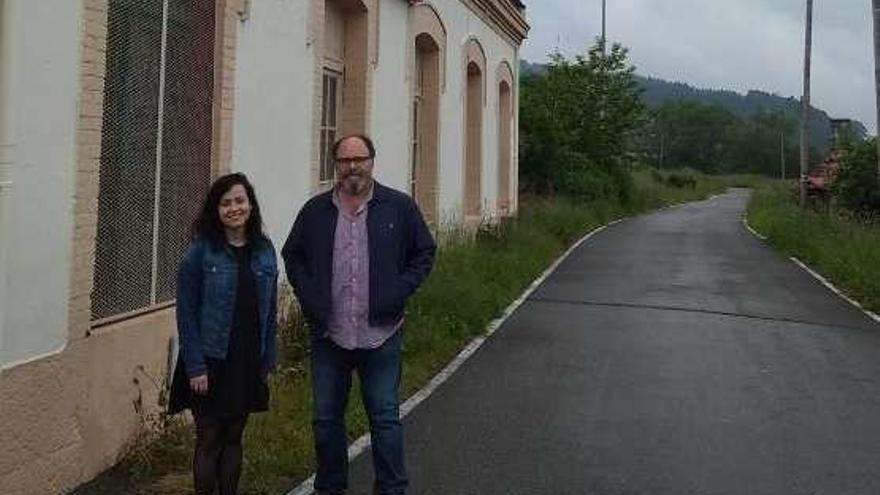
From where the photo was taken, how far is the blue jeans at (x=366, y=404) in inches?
209

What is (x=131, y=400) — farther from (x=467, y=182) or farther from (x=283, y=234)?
(x=467, y=182)

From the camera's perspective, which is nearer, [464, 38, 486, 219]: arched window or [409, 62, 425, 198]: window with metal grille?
[409, 62, 425, 198]: window with metal grille

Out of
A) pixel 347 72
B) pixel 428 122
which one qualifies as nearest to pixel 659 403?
pixel 347 72

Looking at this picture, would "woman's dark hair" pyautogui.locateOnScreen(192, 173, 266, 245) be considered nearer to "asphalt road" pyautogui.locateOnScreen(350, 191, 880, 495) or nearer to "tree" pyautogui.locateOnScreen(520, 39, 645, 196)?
"asphalt road" pyautogui.locateOnScreen(350, 191, 880, 495)

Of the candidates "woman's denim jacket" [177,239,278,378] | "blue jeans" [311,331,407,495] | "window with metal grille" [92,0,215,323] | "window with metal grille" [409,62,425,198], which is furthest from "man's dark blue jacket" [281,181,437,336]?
"window with metal grille" [409,62,425,198]

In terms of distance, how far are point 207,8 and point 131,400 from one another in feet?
8.85

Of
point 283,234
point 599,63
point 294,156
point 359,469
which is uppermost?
point 599,63

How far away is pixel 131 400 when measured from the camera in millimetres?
6273

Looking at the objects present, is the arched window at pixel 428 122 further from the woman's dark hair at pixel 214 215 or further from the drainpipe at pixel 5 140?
the drainpipe at pixel 5 140

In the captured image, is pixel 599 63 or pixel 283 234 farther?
pixel 599 63

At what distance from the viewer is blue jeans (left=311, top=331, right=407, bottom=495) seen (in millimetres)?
5320

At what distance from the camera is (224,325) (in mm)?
5012

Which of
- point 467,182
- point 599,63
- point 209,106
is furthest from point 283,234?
point 599,63

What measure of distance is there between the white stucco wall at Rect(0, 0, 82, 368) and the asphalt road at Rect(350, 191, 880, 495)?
1843 millimetres
